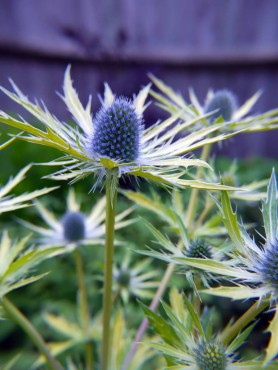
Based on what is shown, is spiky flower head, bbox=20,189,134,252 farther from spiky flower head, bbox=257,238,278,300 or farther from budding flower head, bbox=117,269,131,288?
spiky flower head, bbox=257,238,278,300

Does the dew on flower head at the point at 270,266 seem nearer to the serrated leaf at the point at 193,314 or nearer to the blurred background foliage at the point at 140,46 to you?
the serrated leaf at the point at 193,314

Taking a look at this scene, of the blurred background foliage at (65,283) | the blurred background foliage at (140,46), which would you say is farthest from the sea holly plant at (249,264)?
the blurred background foliage at (140,46)

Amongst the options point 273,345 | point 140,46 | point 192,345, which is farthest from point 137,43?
point 273,345

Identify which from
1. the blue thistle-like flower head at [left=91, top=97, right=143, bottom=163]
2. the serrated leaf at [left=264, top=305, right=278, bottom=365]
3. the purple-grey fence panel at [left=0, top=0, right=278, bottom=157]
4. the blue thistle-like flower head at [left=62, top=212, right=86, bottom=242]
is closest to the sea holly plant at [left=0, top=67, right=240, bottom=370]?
the blue thistle-like flower head at [left=91, top=97, right=143, bottom=163]

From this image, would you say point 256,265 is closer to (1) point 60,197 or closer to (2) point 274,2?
(1) point 60,197

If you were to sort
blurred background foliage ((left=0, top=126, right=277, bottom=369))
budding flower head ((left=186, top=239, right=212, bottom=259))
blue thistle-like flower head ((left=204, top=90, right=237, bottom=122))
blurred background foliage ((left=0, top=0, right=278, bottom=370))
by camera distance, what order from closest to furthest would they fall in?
budding flower head ((left=186, top=239, right=212, bottom=259)) → blue thistle-like flower head ((left=204, top=90, right=237, bottom=122)) → blurred background foliage ((left=0, top=126, right=277, bottom=369)) → blurred background foliage ((left=0, top=0, right=278, bottom=370))

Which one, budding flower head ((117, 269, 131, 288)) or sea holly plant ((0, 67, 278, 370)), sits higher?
sea holly plant ((0, 67, 278, 370))
